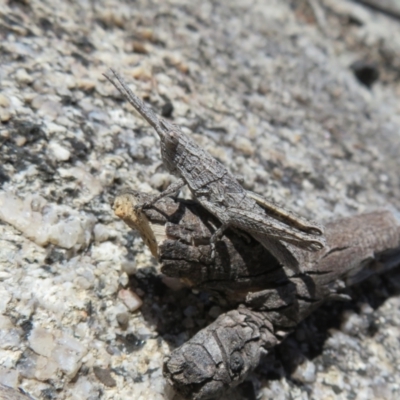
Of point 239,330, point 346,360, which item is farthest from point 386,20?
point 239,330

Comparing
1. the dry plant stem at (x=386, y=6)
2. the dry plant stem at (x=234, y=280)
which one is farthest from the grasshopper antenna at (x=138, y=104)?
the dry plant stem at (x=386, y=6)

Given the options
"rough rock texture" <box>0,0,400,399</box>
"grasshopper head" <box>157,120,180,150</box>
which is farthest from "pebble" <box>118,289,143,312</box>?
"grasshopper head" <box>157,120,180,150</box>

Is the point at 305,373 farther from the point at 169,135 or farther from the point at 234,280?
the point at 169,135

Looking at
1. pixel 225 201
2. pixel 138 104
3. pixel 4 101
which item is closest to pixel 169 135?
pixel 138 104

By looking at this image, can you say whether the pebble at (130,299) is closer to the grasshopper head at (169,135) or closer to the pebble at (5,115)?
the grasshopper head at (169,135)

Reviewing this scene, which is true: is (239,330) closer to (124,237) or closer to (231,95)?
(124,237)
